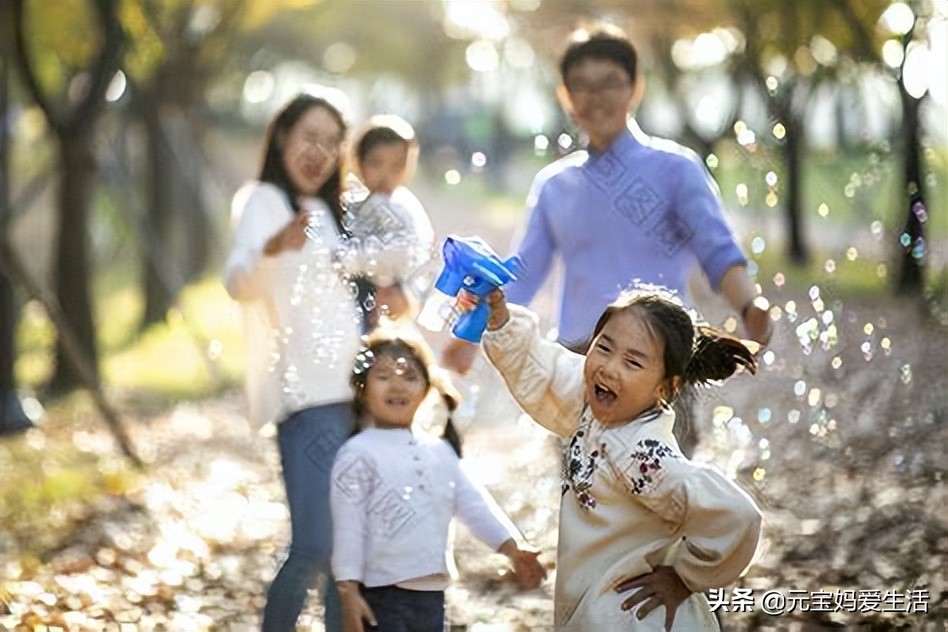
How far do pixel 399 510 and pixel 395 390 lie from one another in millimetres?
241

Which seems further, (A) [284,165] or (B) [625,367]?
(A) [284,165]

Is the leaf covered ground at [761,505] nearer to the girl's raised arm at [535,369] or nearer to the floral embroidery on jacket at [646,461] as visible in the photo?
the girl's raised arm at [535,369]

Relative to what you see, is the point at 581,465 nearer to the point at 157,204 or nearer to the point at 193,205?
the point at 157,204

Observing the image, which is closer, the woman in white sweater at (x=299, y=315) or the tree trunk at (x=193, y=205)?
the woman in white sweater at (x=299, y=315)

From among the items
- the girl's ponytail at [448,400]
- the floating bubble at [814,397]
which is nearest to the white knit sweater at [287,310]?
the girl's ponytail at [448,400]

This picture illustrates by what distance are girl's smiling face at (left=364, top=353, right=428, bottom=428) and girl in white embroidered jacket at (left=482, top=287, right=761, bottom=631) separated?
0.33 m

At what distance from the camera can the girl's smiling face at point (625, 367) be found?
291 cm

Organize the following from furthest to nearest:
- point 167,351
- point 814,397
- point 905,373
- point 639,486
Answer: point 167,351 < point 905,373 < point 814,397 < point 639,486

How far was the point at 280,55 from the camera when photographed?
16.6m

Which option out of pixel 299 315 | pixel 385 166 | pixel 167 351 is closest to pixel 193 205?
pixel 167 351

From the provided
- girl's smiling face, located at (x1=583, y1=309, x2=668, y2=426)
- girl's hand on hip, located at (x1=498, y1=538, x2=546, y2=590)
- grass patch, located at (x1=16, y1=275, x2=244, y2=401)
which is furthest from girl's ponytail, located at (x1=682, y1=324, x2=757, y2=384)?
grass patch, located at (x1=16, y1=275, x2=244, y2=401)

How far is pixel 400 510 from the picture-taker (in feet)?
10.7

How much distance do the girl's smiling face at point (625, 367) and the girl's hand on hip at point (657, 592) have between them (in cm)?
28

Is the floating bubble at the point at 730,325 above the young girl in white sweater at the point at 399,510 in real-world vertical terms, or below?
above
